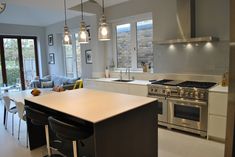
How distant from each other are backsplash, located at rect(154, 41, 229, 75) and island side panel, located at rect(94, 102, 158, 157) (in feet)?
6.22

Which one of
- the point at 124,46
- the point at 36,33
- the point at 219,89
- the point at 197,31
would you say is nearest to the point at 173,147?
the point at 219,89

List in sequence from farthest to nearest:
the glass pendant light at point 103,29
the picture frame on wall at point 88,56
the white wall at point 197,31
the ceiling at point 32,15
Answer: the picture frame on wall at point 88,56, the ceiling at point 32,15, the white wall at point 197,31, the glass pendant light at point 103,29

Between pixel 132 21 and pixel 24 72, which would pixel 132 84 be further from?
pixel 24 72

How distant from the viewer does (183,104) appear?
342 centimetres

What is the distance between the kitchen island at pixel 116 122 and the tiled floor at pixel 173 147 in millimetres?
657

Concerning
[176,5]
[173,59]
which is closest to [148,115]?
[173,59]

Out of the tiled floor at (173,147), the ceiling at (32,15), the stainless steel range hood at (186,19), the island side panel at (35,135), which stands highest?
the ceiling at (32,15)

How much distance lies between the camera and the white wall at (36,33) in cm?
669

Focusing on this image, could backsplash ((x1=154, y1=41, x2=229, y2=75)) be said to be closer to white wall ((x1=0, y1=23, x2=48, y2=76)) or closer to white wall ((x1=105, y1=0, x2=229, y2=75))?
white wall ((x1=105, y1=0, x2=229, y2=75))

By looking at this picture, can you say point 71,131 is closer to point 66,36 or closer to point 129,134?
point 129,134

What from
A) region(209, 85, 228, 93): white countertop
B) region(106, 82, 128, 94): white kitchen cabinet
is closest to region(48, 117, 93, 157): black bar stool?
region(209, 85, 228, 93): white countertop

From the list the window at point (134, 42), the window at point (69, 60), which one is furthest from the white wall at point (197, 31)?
the window at point (69, 60)

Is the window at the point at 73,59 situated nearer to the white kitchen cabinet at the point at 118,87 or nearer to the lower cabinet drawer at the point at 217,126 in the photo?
the white kitchen cabinet at the point at 118,87

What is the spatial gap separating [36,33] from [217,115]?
6851 mm
